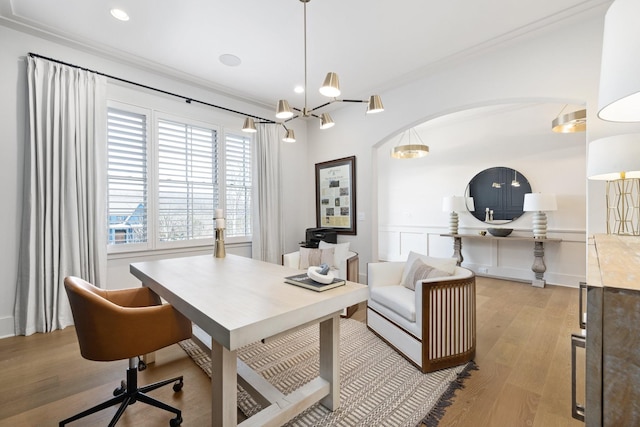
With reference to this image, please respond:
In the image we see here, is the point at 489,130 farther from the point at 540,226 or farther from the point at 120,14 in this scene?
the point at 120,14

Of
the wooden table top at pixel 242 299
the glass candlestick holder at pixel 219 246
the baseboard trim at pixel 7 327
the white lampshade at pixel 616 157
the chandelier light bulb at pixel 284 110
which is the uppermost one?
the chandelier light bulb at pixel 284 110

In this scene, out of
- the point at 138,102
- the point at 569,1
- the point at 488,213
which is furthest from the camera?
the point at 488,213

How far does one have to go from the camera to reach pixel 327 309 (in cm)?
133

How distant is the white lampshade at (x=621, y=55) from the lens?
2.05 feet

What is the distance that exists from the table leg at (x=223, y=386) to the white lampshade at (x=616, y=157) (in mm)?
2494

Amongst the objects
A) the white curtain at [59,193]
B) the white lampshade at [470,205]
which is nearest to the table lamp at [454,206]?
the white lampshade at [470,205]

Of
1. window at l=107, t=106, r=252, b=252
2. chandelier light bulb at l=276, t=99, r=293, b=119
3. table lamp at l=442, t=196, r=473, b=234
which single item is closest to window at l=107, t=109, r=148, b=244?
window at l=107, t=106, r=252, b=252

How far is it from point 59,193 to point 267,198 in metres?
2.42

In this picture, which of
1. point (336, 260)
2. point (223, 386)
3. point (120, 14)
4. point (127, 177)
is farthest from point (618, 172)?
point (127, 177)

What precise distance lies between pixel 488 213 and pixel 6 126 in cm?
662

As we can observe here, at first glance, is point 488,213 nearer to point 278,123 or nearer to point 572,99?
point 572,99

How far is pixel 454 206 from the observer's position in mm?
5055

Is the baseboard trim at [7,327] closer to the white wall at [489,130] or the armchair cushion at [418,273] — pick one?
the armchair cushion at [418,273]

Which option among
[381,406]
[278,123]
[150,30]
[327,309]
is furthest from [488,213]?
[150,30]
